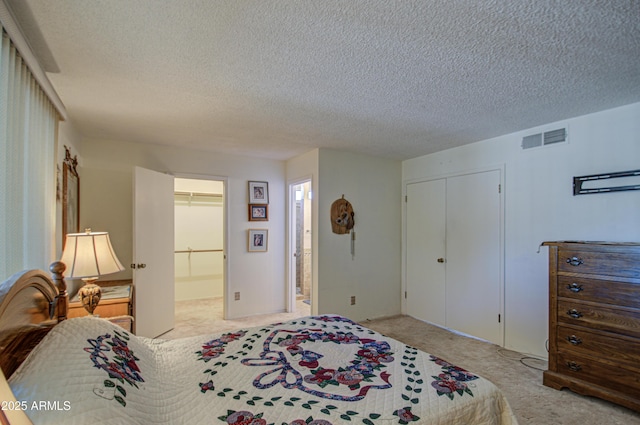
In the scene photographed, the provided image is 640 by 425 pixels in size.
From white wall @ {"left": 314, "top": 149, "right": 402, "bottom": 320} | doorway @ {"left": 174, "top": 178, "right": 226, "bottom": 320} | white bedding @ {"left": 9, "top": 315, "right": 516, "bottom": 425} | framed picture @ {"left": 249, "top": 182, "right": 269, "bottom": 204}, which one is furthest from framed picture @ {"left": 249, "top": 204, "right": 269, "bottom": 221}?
white bedding @ {"left": 9, "top": 315, "right": 516, "bottom": 425}

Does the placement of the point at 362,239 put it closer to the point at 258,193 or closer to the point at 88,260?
the point at 258,193

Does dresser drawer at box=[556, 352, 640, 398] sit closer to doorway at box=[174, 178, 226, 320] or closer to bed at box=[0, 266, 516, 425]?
bed at box=[0, 266, 516, 425]

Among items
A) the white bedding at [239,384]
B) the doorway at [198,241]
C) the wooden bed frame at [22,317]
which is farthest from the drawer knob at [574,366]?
the doorway at [198,241]

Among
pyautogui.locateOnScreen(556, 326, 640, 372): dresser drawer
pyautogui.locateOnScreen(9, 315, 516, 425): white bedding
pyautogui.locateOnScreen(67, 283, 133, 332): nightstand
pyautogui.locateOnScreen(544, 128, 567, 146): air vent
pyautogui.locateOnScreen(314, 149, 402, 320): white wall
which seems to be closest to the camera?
pyautogui.locateOnScreen(9, 315, 516, 425): white bedding

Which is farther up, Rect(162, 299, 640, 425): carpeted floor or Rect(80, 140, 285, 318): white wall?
Rect(80, 140, 285, 318): white wall

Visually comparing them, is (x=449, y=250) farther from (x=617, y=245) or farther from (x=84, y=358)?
(x=84, y=358)

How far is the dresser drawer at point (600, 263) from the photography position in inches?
87.0

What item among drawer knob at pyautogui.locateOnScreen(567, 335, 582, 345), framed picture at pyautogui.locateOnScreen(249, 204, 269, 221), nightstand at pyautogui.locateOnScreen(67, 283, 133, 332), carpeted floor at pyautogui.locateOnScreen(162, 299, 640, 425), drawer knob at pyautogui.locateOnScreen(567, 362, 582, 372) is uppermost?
framed picture at pyautogui.locateOnScreen(249, 204, 269, 221)

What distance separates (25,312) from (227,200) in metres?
3.25

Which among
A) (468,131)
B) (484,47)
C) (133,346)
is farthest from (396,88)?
(133,346)

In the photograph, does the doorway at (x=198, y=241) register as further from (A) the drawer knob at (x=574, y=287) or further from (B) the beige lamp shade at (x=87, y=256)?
(A) the drawer knob at (x=574, y=287)

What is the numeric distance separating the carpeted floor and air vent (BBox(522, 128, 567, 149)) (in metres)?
2.16

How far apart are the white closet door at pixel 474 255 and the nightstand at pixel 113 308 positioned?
11.9 feet

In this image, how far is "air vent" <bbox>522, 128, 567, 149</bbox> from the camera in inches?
117
